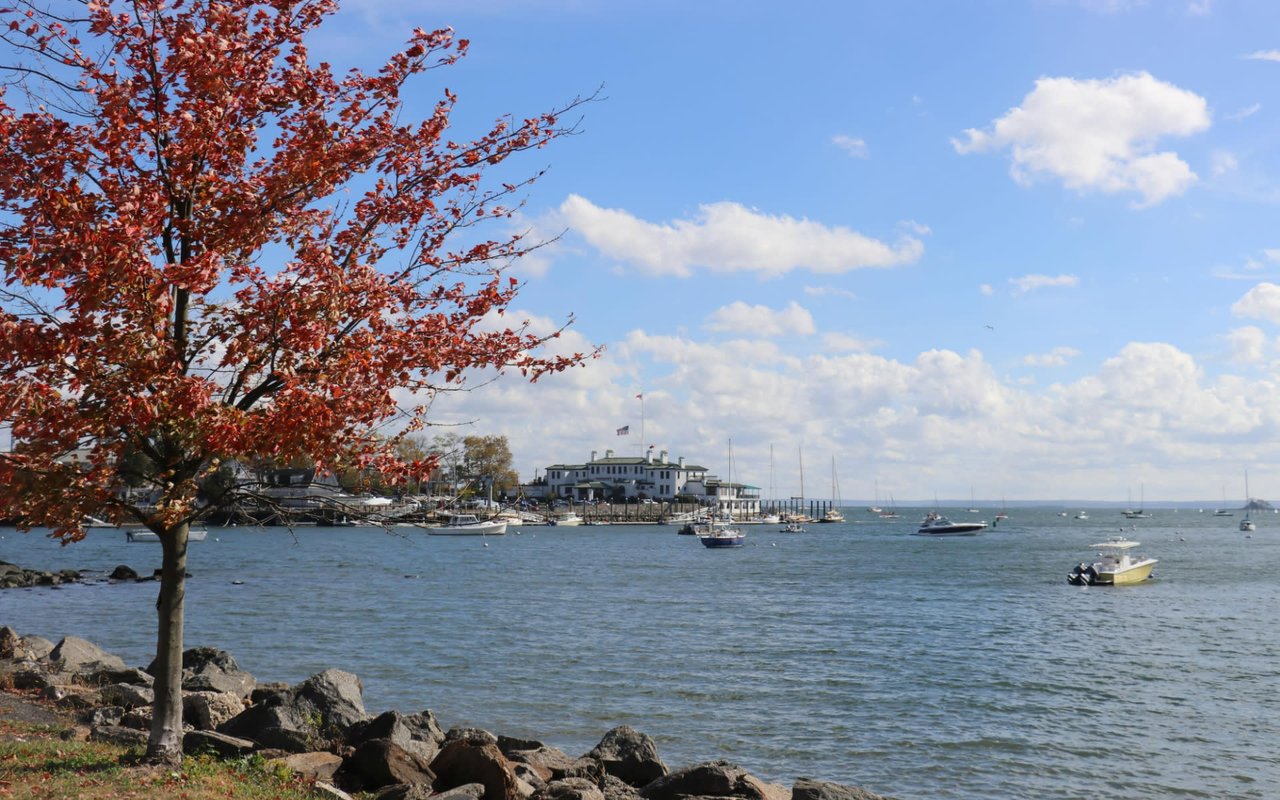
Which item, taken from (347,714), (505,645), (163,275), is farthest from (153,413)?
(505,645)

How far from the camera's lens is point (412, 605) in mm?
47469

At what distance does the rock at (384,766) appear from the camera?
13.8 metres

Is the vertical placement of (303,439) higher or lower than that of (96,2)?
lower

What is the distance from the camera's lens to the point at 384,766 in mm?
13789

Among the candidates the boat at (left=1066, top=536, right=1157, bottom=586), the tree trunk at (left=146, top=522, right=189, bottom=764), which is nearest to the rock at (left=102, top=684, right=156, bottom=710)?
the tree trunk at (left=146, top=522, right=189, bottom=764)

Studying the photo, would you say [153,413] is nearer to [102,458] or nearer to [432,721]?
[102,458]

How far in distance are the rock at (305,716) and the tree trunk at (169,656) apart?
Answer: 3724 millimetres

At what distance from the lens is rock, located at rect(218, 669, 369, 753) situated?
50.7 feet

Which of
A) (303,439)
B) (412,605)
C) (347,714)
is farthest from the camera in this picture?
(412,605)

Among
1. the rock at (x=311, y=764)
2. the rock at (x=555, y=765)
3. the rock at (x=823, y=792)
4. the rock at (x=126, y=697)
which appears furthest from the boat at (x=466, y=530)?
the rock at (x=823, y=792)

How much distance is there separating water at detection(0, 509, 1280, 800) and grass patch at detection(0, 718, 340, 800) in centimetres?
990

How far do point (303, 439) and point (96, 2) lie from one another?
4.67 metres

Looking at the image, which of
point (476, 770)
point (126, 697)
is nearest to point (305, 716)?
point (476, 770)

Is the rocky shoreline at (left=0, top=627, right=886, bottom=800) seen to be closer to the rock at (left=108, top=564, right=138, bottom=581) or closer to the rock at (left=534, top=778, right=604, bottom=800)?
the rock at (left=534, top=778, right=604, bottom=800)
